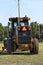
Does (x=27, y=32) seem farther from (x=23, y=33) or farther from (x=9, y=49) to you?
(x=9, y=49)

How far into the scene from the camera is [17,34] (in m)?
22.1

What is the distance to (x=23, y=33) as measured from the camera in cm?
2209

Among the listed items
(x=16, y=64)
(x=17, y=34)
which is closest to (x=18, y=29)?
(x=17, y=34)

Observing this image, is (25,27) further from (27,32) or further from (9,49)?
(9,49)

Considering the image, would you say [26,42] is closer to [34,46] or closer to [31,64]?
[34,46]

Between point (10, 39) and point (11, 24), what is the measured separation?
1.22 metres

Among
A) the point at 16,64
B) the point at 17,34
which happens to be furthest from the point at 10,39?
the point at 16,64

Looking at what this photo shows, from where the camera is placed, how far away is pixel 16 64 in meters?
14.5

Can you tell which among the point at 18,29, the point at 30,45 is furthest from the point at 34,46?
the point at 18,29

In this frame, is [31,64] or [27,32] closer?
[31,64]

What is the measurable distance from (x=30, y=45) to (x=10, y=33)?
2047 mm

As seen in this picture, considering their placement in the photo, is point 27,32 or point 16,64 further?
point 27,32

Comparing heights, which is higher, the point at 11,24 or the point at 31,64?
the point at 11,24

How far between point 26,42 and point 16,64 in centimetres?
755
